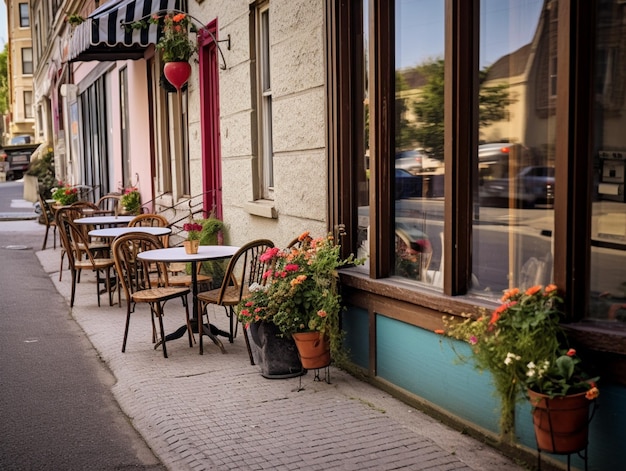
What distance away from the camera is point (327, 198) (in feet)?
20.7

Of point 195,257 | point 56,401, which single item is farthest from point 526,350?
point 195,257

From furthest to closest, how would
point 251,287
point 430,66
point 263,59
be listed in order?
1. point 263,59
2. point 251,287
3. point 430,66

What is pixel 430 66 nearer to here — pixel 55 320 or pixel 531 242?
pixel 531 242

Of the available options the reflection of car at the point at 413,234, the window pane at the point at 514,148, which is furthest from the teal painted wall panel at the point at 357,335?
the window pane at the point at 514,148

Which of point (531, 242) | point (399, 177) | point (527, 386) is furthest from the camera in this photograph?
point (399, 177)

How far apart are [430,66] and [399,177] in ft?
2.66

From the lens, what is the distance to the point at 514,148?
4.51 m

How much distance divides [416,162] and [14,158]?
47.5 m

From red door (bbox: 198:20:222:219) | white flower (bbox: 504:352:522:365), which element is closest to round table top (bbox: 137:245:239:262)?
red door (bbox: 198:20:222:219)

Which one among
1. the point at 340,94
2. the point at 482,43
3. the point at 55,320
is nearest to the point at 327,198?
the point at 340,94

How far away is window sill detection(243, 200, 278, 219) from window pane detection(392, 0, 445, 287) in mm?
2260

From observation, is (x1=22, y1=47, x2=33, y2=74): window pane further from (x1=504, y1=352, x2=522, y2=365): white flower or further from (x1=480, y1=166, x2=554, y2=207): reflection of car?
(x1=504, y1=352, x2=522, y2=365): white flower

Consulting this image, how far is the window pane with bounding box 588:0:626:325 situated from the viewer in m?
3.84

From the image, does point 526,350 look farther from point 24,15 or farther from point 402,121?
point 24,15
